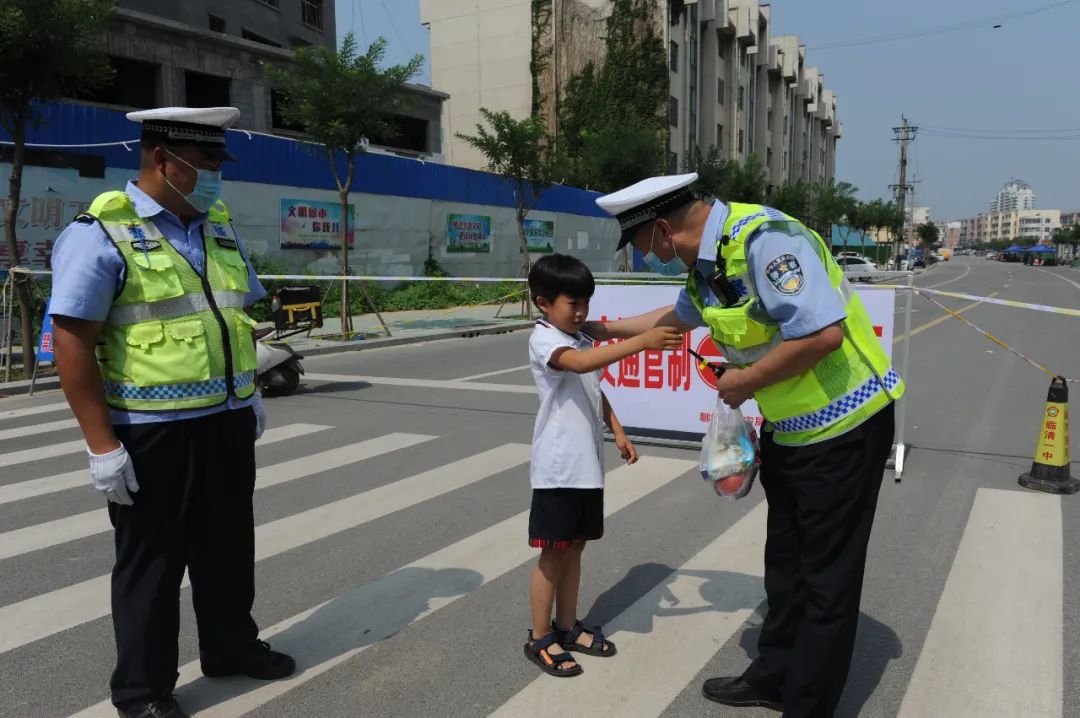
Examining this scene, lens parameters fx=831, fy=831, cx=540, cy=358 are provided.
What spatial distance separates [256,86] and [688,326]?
2267cm

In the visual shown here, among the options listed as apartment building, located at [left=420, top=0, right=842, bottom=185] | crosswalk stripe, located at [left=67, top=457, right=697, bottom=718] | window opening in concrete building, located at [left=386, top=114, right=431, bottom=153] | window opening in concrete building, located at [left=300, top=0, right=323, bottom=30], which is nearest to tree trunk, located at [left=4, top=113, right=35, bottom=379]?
crosswalk stripe, located at [left=67, top=457, right=697, bottom=718]

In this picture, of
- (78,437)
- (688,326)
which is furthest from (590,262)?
(688,326)

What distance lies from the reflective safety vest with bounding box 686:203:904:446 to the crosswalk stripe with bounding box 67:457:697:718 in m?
2.01

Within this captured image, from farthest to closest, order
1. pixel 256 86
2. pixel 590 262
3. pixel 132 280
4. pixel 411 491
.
Result: pixel 590 262
pixel 256 86
pixel 411 491
pixel 132 280

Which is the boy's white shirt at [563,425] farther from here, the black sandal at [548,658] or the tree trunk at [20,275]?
the tree trunk at [20,275]

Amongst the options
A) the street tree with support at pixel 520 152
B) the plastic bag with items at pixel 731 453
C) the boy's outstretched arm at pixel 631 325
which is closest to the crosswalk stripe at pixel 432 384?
the boy's outstretched arm at pixel 631 325

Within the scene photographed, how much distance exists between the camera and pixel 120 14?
63.0ft

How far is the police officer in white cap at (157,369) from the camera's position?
2621 mm

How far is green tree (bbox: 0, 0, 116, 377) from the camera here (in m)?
9.80

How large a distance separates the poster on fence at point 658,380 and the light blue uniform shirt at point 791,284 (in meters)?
4.52

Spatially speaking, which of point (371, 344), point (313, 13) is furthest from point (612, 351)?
point (313, 13)

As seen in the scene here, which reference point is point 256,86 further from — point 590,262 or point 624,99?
point 624,99

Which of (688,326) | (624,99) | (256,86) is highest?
(624,99)

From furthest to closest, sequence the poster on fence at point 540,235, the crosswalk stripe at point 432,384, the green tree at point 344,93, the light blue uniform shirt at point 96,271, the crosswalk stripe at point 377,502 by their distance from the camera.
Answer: the poster on fence at point 540,235
the green tree at point 344,93
the crosswalk stripe at point 432,384
the crosswalk stripe at point 377,502
the light blue uniform shirt at point 96,271
